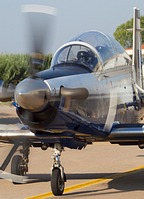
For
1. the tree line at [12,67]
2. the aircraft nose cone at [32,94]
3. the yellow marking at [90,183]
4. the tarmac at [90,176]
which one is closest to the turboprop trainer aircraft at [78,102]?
the aircraft nose cone at [32,94]

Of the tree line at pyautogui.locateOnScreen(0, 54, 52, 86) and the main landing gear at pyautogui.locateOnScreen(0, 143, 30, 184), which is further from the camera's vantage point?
the tree line at pyautogui.locateOnScreen(0, 54, 52, 86)

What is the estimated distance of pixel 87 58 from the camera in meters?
9.80

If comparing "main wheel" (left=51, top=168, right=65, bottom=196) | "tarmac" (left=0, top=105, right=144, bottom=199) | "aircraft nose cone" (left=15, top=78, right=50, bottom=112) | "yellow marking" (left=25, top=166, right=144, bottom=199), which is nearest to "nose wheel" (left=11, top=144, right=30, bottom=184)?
"tarmac" (left=0, top=105, right=144, bottom=199)

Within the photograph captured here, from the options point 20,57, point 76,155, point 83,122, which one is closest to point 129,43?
point 20,57

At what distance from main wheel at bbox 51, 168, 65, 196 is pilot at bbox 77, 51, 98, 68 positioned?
5.99 ft

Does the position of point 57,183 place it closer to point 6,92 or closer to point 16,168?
point 6,92

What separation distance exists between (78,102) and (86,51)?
1.35m

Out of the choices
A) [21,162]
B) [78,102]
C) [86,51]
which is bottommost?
[21,162]

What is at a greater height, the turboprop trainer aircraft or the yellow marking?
the turboprop trainer aircraft

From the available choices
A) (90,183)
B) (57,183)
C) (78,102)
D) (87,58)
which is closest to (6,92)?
(78,102)

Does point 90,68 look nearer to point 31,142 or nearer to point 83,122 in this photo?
point 83,122

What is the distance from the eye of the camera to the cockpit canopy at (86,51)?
975 cm

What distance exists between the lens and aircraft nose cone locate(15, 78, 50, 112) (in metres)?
8.10

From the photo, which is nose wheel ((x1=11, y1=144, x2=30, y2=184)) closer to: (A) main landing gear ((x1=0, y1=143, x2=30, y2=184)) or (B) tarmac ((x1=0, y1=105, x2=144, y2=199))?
(A) main landing gear ((x1=0, y1=143, x2=30, y2=184))
